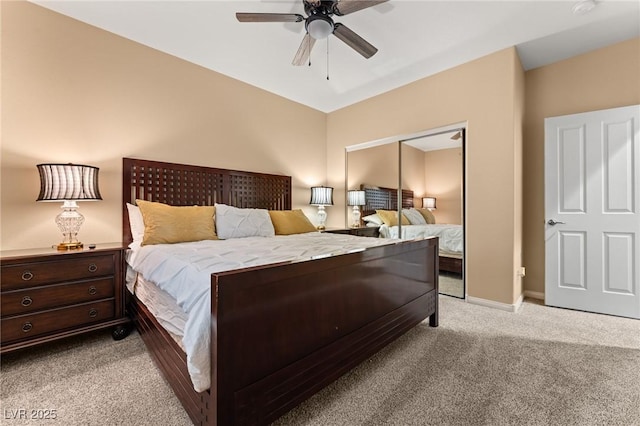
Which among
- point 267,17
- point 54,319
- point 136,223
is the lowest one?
point 54,319

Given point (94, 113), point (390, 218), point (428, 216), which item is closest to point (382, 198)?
point (390, 218)

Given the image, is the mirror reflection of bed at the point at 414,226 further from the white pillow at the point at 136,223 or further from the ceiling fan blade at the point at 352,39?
the white pillow at the point at 136,223

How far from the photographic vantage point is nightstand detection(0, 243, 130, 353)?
1823 millimetres

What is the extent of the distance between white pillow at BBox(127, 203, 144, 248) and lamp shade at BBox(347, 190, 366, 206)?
305 cm

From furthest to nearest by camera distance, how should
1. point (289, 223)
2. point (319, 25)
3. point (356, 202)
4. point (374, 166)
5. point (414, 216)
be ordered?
point (356, 202) < point (374, 166) < point (414, 216) < point (289, 223) < point (319, 25)

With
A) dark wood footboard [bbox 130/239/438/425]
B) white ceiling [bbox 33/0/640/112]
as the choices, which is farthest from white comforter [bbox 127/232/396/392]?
white ceiling [bbox 33/0/640/112]

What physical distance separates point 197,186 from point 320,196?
6.16ft

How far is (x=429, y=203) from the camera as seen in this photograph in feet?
12.1

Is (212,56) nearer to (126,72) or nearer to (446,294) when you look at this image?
(126,72)

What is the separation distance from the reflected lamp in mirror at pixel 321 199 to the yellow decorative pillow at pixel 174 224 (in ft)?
6.38

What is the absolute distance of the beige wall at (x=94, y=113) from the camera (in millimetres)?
2232

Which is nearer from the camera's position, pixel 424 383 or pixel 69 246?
pixel 424 383

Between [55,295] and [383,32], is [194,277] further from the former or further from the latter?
[383,32]

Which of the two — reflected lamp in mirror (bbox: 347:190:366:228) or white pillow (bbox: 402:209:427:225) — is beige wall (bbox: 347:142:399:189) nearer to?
reflected lamp in mirror (bbox: 347:190:366:228)
